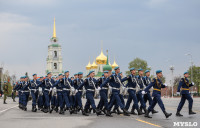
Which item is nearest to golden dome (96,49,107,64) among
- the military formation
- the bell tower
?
the bell tower

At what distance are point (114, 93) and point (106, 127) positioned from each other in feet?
15.8

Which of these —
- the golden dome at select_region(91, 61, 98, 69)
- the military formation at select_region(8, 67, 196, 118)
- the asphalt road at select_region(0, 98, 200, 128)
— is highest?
the golden dome at select_region(91, 61, 98, 69)

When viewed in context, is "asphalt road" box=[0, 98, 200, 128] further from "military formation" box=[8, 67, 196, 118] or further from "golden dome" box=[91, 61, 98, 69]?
"golden dome" box=[91, 61, 98, 69]

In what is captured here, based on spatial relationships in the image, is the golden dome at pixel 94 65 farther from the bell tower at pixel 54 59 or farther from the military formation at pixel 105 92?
the military formation at pixel 105 92

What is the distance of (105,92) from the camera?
17.2m

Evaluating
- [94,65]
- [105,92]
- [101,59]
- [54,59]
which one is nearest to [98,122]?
[105,92]

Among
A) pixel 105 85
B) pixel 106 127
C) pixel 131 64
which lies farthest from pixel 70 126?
pixel 131 64

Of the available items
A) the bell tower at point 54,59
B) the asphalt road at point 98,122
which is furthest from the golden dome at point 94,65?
the asphalt road at point 98,122

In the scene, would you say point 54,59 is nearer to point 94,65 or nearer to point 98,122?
point 94,65

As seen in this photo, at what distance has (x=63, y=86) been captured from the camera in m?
18.7

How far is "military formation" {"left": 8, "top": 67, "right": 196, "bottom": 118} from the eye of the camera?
52.5 ft

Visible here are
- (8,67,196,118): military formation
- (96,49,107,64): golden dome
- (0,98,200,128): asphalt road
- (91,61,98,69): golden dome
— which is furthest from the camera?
(91,61,98,69): golden dome

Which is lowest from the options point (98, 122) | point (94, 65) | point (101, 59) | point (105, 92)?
point (98, 122)

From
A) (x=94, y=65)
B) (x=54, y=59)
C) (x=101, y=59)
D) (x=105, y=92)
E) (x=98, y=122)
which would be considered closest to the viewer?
(x=98, y=122)
